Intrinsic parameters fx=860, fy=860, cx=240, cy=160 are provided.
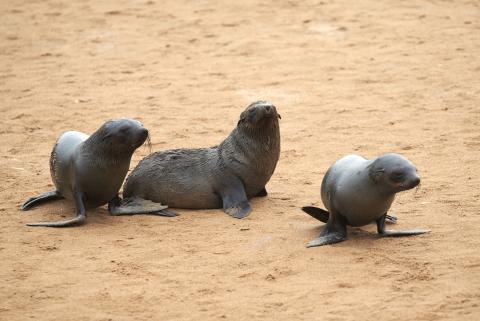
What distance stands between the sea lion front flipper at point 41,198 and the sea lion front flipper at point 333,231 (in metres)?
2.39

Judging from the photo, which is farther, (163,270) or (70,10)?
(70,10)

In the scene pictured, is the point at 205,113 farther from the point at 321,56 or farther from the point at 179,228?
the point at 179,228

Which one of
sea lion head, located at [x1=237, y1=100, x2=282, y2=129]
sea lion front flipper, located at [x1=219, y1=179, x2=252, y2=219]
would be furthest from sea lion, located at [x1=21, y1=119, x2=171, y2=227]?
sea lion head, located at [x1=237, y1=100, x2=282, y2=129]

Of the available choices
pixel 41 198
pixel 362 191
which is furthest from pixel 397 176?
pixel 41 198

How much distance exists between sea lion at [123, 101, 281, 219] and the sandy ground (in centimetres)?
19

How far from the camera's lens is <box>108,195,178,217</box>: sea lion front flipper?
22.0 ft

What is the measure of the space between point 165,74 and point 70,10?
3894 mm

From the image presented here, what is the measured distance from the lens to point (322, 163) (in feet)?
25.3

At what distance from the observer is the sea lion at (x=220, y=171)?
22.7 feet

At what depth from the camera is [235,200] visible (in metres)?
6.81

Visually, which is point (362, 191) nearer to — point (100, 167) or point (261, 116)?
point (261, 116)

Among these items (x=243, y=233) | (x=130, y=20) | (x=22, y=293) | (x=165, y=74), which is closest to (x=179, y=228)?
(x=243, y=233)

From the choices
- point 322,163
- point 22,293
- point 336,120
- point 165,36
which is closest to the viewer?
point 22,293

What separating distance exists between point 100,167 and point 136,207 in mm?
455
